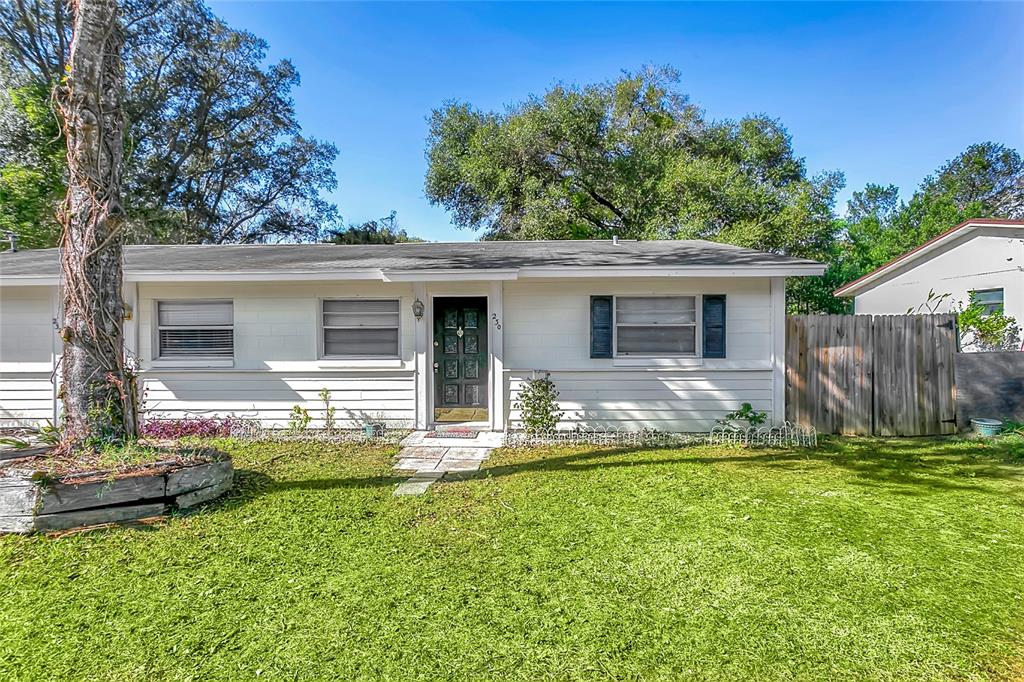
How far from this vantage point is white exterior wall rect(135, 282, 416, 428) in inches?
288

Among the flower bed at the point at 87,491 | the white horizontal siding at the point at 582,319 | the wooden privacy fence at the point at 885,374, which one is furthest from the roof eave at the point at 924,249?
the flower bed at the point at 87,491

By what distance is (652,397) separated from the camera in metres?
7.18

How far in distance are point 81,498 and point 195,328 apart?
430cm

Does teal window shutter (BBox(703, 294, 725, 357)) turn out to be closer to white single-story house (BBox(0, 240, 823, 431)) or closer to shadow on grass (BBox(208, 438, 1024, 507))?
white single-story house (BBox(0, 240, 823, 431))

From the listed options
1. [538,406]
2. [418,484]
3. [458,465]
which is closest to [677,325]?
[538,406]

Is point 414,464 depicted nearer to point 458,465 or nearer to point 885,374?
point 458,465

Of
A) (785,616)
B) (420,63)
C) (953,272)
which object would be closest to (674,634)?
(785,616)

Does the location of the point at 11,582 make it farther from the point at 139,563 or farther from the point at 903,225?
the point at 903,225

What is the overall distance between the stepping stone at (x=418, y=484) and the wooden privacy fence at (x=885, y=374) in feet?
19.7

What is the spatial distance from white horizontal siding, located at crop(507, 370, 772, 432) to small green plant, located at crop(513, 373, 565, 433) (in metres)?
0.32

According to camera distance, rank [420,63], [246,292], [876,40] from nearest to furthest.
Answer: [246,292], [876,40], [420,63]

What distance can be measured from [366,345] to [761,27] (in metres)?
12.2

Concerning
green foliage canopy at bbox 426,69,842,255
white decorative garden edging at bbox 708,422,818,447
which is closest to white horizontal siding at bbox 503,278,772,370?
white decorative garden edging at bbox 708,422,818,447

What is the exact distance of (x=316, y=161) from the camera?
23.8 metres
